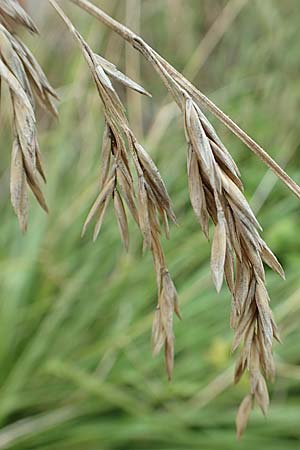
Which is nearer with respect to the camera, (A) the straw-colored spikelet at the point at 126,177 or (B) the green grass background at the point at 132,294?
(A) the straw-colored spikelet at the point at 126,177

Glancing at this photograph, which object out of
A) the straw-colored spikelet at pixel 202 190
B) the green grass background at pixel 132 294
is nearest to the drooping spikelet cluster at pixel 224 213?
the straw-colored spikelet at pixel 202 190

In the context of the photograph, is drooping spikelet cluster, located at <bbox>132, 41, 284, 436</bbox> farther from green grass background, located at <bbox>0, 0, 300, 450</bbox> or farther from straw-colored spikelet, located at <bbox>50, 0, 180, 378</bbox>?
green grass background, located at <bbox>0, 0, 300, 450</bbox>

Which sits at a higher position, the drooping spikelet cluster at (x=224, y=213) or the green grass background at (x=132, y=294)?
the drooping spikelet cluster at (x=224, y=213)

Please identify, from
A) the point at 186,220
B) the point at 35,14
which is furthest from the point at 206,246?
the point at 35,14

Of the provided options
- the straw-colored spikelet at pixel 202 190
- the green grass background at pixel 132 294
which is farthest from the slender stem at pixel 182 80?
the green grass background at pixel 132 294

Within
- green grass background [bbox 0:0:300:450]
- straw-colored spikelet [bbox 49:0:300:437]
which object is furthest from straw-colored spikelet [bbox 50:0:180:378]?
green grass background [bbox 0:0:300:450]

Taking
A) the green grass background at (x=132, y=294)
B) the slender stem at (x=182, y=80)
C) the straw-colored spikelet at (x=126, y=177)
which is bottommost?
the green grass background at (x=132, y=294)

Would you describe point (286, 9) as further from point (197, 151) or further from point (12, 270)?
point (197, 151)

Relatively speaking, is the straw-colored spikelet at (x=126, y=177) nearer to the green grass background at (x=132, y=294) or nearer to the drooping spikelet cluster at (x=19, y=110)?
the drooping spikelet cluster at (x=19, y=110)
